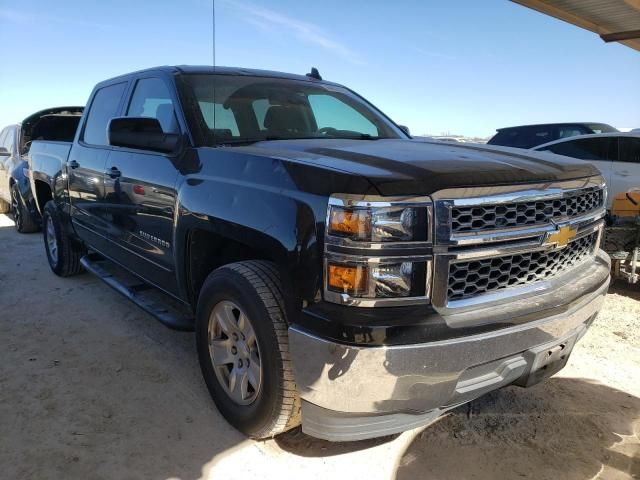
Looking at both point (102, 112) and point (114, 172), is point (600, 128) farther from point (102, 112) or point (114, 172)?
point (114, 172)

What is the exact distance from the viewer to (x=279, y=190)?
2205 millimetres

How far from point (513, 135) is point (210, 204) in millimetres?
10486

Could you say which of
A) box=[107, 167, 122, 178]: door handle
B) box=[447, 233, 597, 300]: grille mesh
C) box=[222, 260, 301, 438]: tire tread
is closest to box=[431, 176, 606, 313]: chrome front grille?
box=[447, 233, 597, 300]: grille mesh

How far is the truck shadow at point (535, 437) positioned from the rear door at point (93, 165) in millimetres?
2876

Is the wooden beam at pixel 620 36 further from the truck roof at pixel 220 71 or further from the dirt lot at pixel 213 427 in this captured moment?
the truck roof at pixel 220 71

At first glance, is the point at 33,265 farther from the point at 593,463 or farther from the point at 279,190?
the point at 593,463

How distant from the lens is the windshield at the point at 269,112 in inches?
121

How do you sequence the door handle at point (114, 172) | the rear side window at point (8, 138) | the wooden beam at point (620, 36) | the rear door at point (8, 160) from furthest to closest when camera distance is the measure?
the wooden beam at point (620, 36), the rear side window at point (8, 138), the rear door at point (8, 160), the door handle at point (114, 172)

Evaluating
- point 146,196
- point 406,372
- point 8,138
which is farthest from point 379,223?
point 8,138

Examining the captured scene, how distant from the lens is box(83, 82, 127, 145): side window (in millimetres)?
4168

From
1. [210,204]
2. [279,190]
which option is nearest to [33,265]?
[210,204]

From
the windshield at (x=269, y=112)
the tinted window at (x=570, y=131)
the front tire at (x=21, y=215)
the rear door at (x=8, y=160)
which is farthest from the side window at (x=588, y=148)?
the rear door at (x=8, y=160)

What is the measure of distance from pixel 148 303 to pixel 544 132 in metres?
10.3

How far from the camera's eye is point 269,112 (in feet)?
11.1
